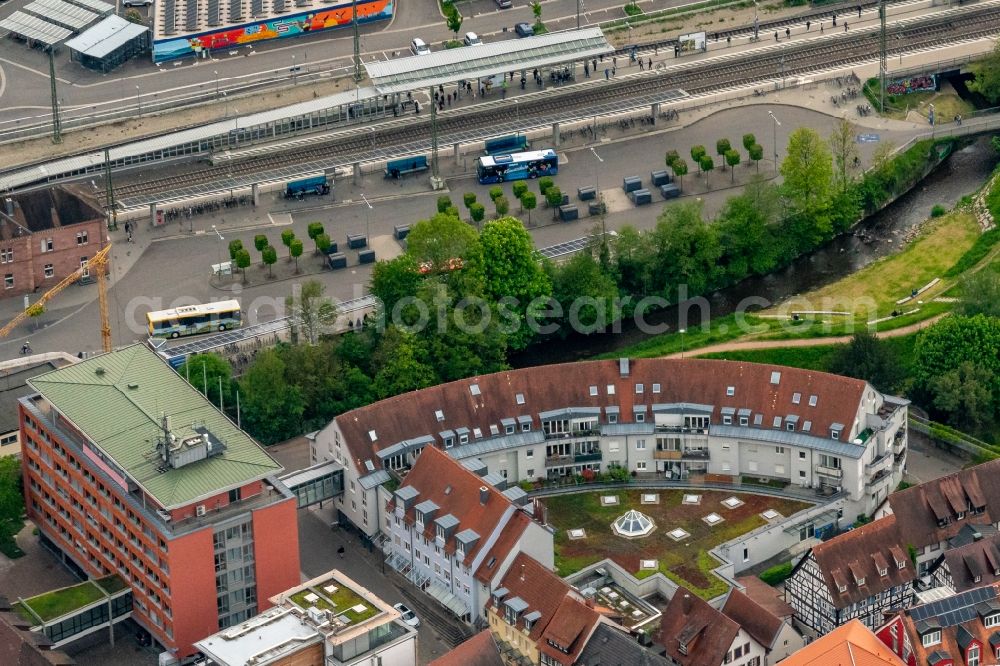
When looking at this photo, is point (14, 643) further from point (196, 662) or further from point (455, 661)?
point (455, 661)

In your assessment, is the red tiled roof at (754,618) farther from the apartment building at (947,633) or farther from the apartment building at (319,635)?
the apartment building at (319,635)

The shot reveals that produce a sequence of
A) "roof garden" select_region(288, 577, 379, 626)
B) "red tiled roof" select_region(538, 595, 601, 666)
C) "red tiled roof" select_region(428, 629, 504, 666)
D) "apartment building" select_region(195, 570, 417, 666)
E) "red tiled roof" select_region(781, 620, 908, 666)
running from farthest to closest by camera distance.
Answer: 1. "red tiled roof" select_region(538, 595, 601, 666)
2. "roof garden" select_region(288, 577, 379, 626)
3. "apartment building" select_region(195, 570, 417, 666)
4. "red tiled roof" select_region(428, 629, 504, 666)
5. "red tiled roof" select_region(781, 620, 908, 666)

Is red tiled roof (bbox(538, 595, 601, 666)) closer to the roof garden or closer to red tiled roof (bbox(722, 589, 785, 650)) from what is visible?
red tiled roof (bbox(722, 589, 785, 650))

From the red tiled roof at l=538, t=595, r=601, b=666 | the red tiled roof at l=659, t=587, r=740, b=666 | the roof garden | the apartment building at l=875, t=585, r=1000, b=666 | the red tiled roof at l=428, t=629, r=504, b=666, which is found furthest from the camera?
the red tiled roof at l=538, t=595, r=601, b=666

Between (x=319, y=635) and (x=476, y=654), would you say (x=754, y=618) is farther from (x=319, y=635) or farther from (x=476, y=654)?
(x=319, y=635)

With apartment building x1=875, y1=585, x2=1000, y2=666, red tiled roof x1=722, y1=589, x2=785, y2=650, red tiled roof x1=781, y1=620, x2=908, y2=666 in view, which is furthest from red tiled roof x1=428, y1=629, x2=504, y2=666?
apartment building x1=875, y1=585, x2=1000, y2=666

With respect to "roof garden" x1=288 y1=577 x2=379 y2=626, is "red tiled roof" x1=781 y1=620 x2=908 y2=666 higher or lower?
lower

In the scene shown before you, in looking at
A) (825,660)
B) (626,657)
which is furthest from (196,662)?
(825,660)

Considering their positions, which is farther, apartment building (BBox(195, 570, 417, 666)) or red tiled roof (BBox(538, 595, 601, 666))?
red tiled roof (BBox(538, 595, 601, 666))
